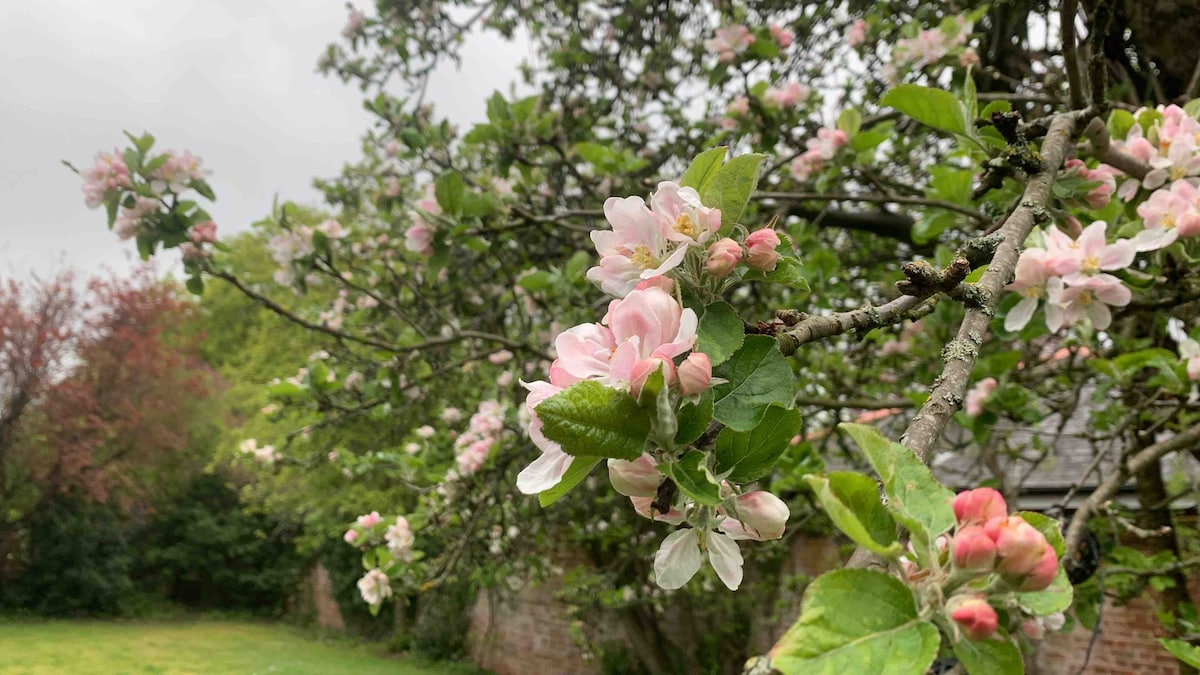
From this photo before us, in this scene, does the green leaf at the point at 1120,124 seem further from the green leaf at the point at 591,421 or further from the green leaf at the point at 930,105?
A: the green leaf at the point at 591,421

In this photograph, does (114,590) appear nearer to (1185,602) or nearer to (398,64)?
(398,64)

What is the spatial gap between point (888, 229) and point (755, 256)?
2986 mm

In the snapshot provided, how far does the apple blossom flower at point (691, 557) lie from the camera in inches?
23.7

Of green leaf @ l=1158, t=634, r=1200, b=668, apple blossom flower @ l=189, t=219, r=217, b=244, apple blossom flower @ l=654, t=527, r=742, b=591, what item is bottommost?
green leaf @ l=1158, t=634, r=1200, b=668

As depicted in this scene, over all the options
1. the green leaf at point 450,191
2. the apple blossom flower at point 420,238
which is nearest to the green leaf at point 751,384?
the green leaf at point 450,191

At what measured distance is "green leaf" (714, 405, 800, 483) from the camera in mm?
561

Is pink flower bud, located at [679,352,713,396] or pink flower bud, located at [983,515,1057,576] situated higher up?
pink flower bud, located at [679,352,713,396]

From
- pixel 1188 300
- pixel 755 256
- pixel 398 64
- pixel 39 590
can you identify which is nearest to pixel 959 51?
pixel 1188 300

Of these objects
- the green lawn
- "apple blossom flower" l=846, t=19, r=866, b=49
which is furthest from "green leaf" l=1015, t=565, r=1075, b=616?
the green lawn

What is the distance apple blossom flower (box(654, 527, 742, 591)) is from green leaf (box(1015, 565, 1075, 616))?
212 millimetres

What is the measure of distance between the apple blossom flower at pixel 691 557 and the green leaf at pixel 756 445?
0.21 ft

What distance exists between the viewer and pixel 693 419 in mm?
550

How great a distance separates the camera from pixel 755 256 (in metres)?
0.68

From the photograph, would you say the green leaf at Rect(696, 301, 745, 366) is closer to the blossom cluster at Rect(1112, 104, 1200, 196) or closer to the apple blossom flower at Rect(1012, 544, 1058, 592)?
the apple blossom flower at Rect(1012, 544, 1058, 592)
